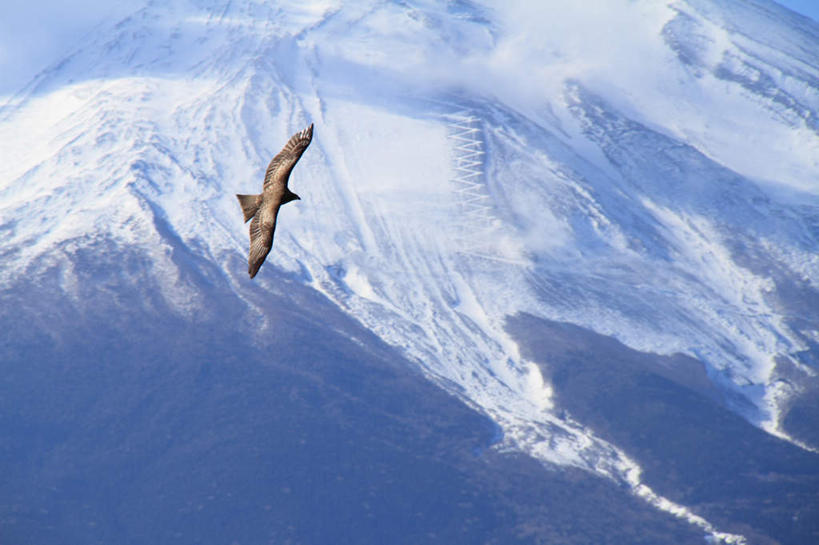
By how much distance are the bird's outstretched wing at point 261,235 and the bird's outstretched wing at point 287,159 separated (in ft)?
2.43

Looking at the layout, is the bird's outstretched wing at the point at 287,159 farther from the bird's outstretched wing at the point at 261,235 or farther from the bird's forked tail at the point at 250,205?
the bird's outstretched wing at the point at 261,235

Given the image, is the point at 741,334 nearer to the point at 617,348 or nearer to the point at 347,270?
the point at 617,348

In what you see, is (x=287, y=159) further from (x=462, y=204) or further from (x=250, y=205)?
(x=462, y=204)

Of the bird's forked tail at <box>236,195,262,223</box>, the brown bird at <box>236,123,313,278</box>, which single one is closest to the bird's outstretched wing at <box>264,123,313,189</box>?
the brown bird at <box>236,123,313,278</box>

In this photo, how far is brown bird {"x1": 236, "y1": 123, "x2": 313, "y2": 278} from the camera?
19344 mm

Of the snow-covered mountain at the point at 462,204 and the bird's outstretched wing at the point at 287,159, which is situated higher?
the bird's outstretched wing at the point at 287,159

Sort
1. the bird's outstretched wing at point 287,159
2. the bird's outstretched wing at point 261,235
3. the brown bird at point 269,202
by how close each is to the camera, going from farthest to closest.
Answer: the bird's outstretched wing at point 287,159, the brown bird at point 269,202, the bird's outstretched wing at point 261,235

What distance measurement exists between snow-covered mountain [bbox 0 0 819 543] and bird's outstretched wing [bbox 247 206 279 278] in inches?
3086

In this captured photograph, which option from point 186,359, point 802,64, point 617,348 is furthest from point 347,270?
point 802,64

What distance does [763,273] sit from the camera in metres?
136

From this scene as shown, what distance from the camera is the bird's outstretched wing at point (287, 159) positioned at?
20395mm

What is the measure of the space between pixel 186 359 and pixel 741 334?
59246mm

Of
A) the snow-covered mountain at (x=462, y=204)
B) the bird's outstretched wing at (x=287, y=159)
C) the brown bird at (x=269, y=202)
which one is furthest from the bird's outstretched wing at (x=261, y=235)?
the snow-covered mountain at (x=462, y=204)

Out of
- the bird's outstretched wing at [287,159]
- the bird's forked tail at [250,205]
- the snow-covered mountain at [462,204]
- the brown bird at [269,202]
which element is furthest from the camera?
the snow-covered mountain at [462,204]
